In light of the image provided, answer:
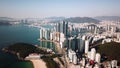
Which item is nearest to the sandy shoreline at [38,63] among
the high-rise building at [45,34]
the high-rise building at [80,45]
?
the high-rise building at [80,45]

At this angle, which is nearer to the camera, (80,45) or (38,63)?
(38,63)

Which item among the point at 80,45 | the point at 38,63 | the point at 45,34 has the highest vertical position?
the point at 45,34

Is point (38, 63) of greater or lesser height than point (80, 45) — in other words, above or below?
below

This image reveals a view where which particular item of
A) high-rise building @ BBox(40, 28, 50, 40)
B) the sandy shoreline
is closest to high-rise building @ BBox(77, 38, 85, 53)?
the sandy shoreline

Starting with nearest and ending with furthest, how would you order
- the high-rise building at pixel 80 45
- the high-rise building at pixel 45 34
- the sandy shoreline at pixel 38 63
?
1. the sandy shoreline at pixel 38 63
2. the high-rise building at pixel 80 45
3. the high-rise building at pixel 45 34

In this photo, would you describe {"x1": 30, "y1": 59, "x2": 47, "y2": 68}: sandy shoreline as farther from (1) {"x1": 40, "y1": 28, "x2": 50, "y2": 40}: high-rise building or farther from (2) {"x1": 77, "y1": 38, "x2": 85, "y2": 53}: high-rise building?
(1) {"x1": 40, "y1": 28, "x2": 50, "y2": 40}: high-rise building

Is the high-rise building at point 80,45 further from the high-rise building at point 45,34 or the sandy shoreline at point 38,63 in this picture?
the high-rise building at point 45,34

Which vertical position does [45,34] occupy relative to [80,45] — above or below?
above

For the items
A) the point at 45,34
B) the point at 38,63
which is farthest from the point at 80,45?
the point at 45,34

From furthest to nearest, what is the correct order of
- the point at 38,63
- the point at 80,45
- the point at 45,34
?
the point at 45,34
the point at 80,45
the point at 38,63

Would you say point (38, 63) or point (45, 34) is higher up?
point (45, 34)

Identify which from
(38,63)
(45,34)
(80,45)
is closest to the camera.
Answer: (38,63)

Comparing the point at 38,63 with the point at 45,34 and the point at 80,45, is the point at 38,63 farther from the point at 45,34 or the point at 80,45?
the point at 45,34

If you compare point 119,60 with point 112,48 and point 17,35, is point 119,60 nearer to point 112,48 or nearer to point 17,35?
point 112,48
